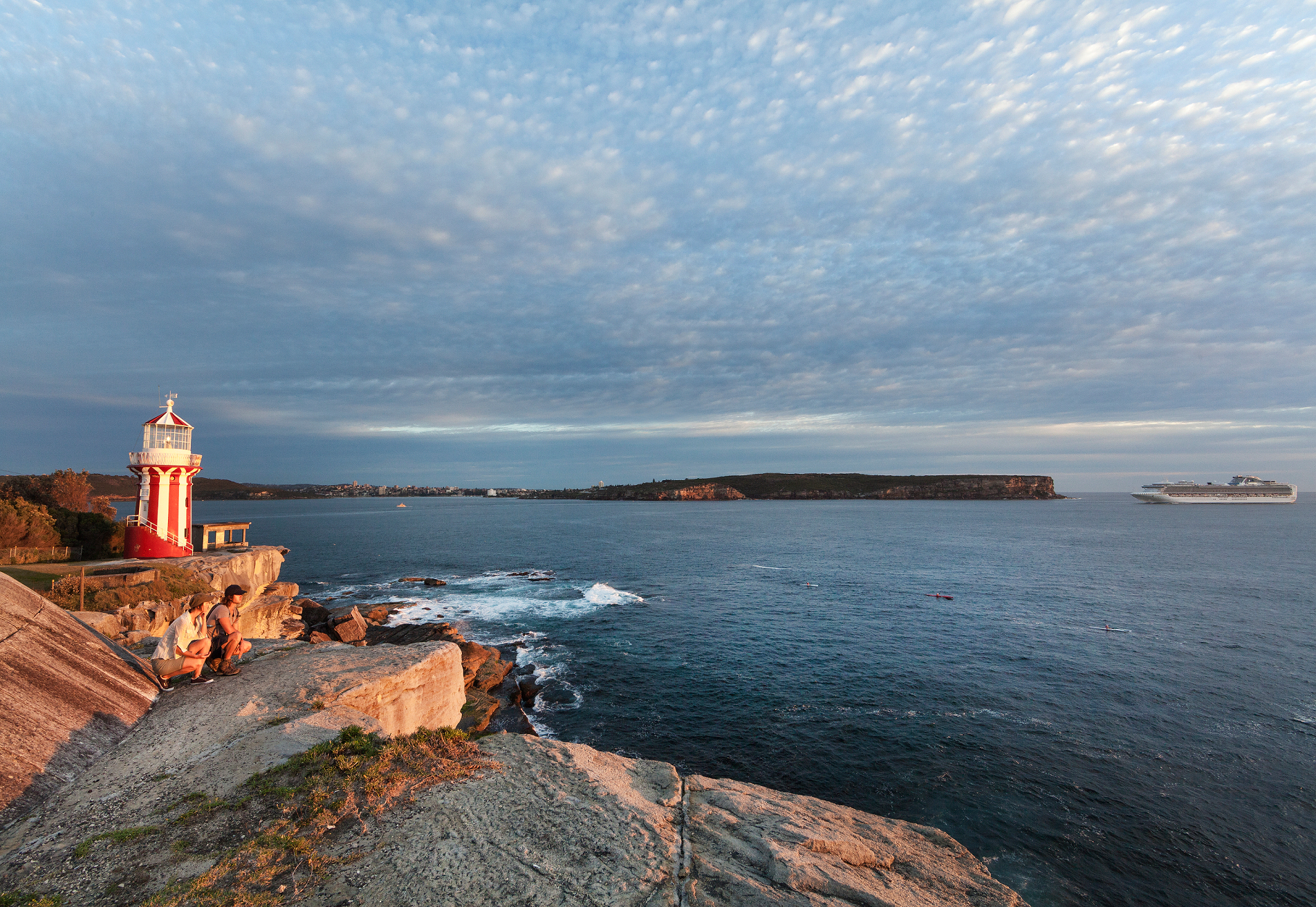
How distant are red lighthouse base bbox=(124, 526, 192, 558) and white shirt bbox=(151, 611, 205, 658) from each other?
2397 cm

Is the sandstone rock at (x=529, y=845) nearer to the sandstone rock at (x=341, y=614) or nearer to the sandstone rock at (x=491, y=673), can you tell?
the sandstone rock at (x=491, y=673)

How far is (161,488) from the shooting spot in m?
29.5

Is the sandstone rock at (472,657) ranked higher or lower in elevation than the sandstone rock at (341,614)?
lower

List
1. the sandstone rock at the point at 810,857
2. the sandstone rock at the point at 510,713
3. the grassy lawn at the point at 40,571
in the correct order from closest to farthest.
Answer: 1. the sandstone rock at the point at 810,857
2. the sandstone rock at the point at 510,713
3. the grassy lawn at the point at 40,571

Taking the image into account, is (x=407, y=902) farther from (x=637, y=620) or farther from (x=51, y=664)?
(x=637, y=620)

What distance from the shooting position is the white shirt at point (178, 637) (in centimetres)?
1118

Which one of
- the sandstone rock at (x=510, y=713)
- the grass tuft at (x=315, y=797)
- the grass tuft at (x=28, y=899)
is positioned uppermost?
the grass tuft at (x=28, y=899)

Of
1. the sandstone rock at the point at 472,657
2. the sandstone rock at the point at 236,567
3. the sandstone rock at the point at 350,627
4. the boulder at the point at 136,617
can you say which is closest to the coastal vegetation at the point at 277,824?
the sandstone rock at the point at 472,657

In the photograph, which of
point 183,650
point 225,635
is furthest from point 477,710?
point 183,650

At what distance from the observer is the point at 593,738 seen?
20438 millimetres

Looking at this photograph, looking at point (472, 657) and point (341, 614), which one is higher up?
point (341, 614)

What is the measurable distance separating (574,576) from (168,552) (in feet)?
103

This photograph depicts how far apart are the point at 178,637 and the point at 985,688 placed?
28097 millimetres

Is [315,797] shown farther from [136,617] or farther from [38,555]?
[38,555]
